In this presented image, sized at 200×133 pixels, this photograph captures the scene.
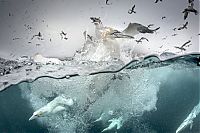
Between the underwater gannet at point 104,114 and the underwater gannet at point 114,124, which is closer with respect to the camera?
the underwater gannet at point 104,114

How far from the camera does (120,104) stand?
1872 cm

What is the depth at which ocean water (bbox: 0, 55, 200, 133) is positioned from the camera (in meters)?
14.5

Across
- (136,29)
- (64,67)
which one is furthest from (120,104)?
(136,29)

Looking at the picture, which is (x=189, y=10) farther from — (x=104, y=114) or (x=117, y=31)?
(x=104, y=114)

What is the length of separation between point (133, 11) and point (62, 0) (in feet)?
4.55

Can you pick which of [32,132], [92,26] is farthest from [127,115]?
[92,26]

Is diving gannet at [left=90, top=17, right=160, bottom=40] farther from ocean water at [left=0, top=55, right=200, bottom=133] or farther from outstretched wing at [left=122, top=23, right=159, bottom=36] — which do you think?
ocean water at [left=0, top=55, right=200, bottom=133]

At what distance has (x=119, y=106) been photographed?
63.2ft

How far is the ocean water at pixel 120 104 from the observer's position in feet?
47.5

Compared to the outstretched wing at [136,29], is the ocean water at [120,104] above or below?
below

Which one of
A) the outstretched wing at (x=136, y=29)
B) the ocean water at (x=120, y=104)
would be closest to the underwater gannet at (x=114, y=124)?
the ocean water at (x=120, y=104)

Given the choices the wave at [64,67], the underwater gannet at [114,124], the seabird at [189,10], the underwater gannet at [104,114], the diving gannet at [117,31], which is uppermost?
the seabird at [189,10]

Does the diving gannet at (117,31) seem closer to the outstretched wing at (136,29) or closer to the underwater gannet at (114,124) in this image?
the outstretched wing at (136,29)

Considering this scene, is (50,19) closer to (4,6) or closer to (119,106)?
(4,6)
